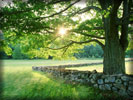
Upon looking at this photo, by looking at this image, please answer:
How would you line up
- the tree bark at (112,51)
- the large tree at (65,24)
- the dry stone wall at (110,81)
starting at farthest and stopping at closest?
the tree bark at (112,51)
the large tree at (65,24)
the dry stone wall at (110,81)

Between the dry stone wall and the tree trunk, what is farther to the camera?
the tree trunk

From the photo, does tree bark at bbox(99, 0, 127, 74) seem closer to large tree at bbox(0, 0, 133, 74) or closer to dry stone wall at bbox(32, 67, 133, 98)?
large tree at bbox(0, 0, 133, 74)

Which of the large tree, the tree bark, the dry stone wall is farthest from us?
the tree bark

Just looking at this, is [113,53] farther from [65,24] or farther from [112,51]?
[65,24]

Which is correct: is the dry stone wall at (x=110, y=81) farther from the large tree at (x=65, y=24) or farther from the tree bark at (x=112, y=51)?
the large tree at (x=65, y=24)

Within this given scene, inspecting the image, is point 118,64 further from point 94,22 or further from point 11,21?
point 11,21

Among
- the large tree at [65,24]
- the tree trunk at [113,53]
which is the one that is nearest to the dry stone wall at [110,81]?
the tree trunk at [113,53]

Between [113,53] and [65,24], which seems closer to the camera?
[65,24]

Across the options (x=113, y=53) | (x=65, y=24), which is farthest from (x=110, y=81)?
(x=65, y=24)

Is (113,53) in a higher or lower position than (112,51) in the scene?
lower

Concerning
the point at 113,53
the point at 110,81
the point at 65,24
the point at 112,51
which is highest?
the point at 65,24

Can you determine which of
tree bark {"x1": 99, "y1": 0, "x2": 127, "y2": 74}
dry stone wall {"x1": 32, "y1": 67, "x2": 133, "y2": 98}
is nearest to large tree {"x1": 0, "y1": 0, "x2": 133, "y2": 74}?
tree bark {"x1": 99, "y1": 0, "x2": 127, "y2": 74}

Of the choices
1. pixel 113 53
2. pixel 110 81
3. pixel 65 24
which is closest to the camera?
pixel 110 81

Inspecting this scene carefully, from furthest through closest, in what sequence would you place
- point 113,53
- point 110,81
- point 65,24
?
point 113,53, point 65,24, point 110,81
